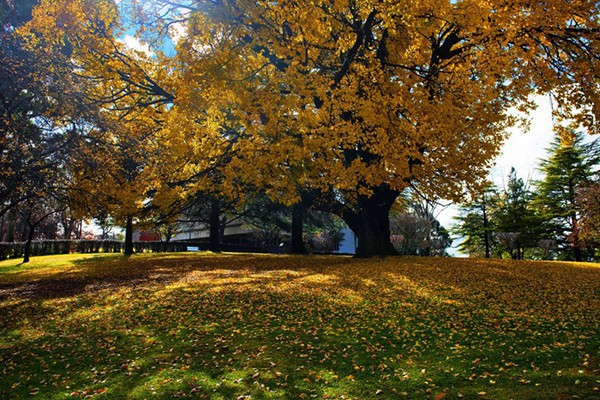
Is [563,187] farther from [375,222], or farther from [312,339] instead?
[312,339]

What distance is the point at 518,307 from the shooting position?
25.2 ft

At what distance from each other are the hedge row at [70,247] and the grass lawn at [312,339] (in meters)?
19.2

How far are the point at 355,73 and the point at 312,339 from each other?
8927 millimetres

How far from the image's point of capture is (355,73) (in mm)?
12352

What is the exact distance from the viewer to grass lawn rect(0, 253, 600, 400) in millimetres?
4504

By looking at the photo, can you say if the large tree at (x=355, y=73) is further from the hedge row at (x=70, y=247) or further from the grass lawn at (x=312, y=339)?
the hedge row at (x=70, y=247)

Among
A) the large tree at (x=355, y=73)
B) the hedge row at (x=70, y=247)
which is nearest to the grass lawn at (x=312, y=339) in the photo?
the large tree at (x=355, y=73)

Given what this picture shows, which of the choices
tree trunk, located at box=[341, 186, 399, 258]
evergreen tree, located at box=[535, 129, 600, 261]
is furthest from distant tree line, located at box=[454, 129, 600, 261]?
tree trunk, located at box=[341, 186, 399, 258]

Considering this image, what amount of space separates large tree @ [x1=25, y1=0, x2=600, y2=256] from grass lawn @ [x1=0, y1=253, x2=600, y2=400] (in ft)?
13.4

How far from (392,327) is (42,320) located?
22.2ft

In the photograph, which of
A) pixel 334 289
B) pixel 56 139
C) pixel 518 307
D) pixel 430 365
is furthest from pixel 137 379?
pixel 56 139

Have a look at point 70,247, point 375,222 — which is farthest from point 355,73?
point 70,247

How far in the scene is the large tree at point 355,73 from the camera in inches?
384

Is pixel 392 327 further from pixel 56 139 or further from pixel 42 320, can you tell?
pixel 56 139
